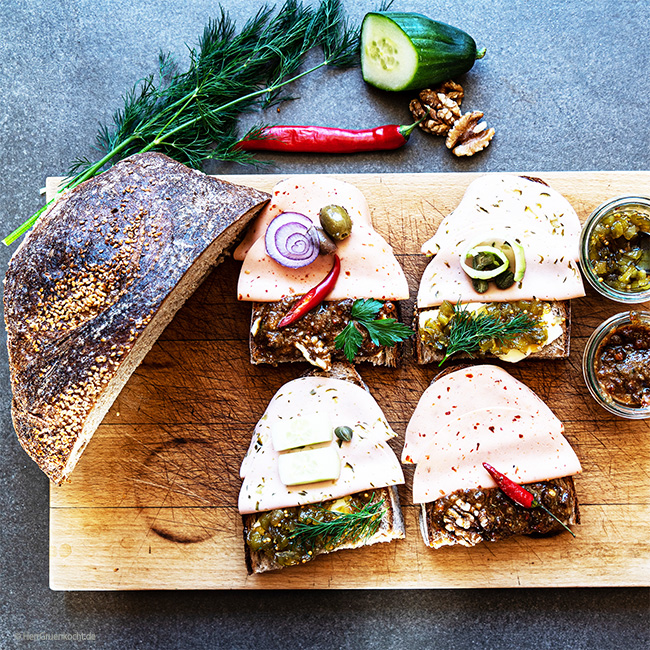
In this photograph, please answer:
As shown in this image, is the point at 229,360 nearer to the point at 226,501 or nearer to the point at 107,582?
the point at 226,501

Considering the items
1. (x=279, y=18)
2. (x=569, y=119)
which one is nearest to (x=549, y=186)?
(x=569, y=119)

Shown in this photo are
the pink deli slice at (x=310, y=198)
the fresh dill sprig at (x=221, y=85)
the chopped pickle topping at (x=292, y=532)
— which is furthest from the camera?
the fresh dill sprig at (x=221, y=85)

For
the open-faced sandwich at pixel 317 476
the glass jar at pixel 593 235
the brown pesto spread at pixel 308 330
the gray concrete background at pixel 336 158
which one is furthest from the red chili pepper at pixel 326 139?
the open-faced sandwich at pixel 317 476

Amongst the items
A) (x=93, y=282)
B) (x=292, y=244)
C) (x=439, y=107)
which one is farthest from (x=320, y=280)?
(x=439, y=107)

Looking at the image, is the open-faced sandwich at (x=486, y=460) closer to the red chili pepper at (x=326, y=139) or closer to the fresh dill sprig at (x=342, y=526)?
the fresh dill sprig at (x=342, y=526)

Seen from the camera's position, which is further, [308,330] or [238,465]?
[238,465]

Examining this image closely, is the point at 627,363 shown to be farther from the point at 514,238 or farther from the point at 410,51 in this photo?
the point at 410,51
